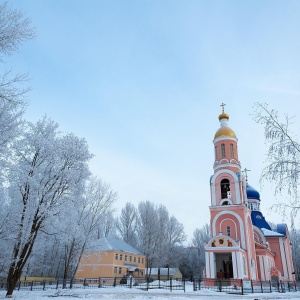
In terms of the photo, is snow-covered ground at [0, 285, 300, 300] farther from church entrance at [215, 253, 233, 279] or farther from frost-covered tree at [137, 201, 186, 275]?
frost-covered tree at [137, 201, 186, 275]

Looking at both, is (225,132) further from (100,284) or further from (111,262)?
(100,284)

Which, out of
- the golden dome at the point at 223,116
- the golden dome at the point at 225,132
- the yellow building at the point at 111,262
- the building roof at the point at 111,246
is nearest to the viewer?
the golden dome at the point at 225,132

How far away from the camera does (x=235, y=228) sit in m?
30.9

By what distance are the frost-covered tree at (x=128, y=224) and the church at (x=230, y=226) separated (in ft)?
78.6

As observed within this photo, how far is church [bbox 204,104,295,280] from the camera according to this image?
28.2 metres

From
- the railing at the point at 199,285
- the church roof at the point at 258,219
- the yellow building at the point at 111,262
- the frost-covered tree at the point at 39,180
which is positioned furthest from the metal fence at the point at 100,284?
the church roof at the point at 258,219

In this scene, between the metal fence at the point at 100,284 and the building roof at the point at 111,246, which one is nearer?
the metal fence at the point at 100,284

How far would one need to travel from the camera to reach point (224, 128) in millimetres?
35469

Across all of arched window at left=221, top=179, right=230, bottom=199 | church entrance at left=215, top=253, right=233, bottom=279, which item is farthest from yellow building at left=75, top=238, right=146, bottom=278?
arched window at left=221, top=179, right=230, bottom=199

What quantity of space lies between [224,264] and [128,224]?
2539 cm

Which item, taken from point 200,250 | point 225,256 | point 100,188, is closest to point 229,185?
point 225,256

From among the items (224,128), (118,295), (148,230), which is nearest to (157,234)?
(148,230)

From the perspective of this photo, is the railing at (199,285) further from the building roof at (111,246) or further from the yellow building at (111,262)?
the building roof at (111,246)

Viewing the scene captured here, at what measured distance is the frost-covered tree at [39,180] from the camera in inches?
535
